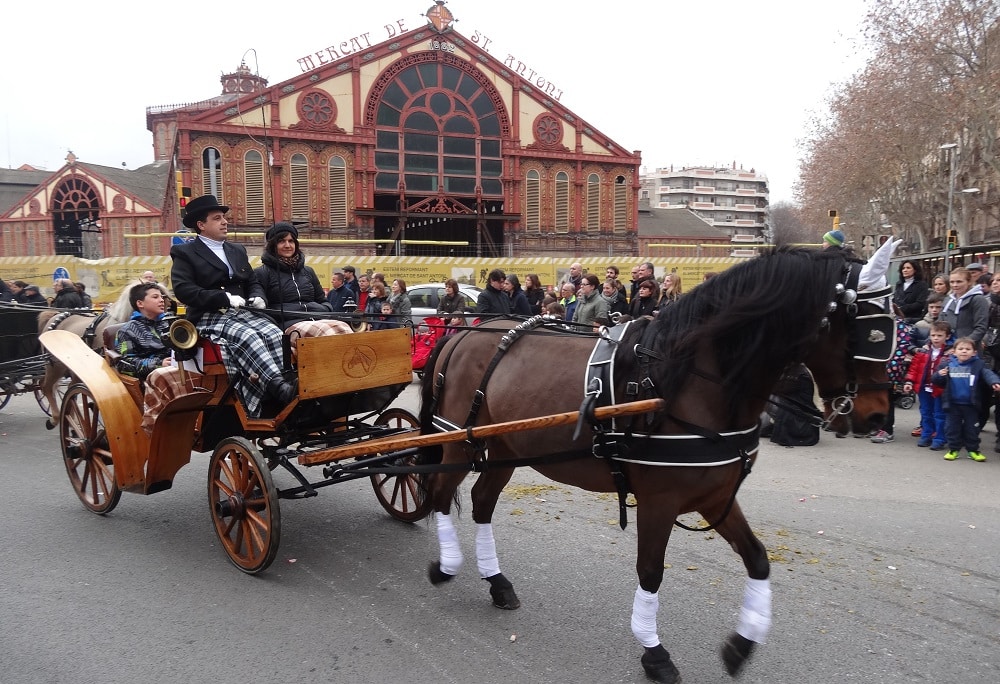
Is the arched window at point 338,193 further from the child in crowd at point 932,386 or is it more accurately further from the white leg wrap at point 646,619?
the white leg wrap at point 646,619

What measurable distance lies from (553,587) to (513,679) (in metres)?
0.93

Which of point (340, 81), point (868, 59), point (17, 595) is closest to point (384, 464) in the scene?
point (17, 595)

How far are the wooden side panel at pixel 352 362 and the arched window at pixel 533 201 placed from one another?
83.6ft

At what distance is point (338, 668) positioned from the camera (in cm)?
311

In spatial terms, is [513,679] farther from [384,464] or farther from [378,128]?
[378,128]

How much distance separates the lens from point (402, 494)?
4875 millimetres

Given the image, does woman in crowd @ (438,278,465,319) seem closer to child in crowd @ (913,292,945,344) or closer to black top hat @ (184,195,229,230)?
black top hat @ (184,195,229,230)

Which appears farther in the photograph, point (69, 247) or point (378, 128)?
point (69, 247)

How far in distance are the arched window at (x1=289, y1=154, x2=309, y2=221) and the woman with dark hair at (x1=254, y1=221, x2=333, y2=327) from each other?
22399 millimetres

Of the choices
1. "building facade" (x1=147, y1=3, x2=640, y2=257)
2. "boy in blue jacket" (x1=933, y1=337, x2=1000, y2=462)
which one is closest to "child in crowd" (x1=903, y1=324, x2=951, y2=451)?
"boy in blue jacket" (x1=933, y1=337, x2=1000, y2=462)

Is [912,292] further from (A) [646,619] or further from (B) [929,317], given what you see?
(A) [646,619]

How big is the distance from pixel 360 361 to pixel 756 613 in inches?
105

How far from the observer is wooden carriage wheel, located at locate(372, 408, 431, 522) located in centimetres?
484

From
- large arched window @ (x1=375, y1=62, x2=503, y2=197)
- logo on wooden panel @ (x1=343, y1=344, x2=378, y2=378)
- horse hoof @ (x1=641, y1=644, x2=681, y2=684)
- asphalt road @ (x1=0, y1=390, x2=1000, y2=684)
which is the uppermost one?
large arched window @ (x1=375, y1=62, x2=503, y2=197)
